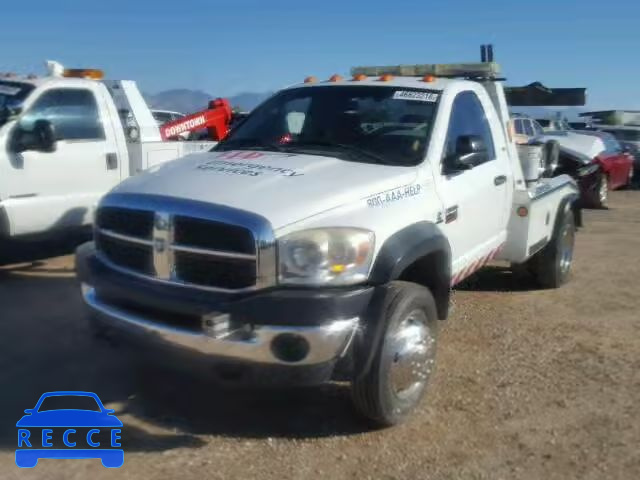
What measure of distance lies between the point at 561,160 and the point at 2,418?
1205 cm

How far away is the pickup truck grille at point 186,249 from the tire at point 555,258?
167 inches

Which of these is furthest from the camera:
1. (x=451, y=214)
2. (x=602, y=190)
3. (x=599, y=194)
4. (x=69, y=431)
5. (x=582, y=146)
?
(x=582, y=146)

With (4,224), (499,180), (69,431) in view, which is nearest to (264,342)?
(69,431)

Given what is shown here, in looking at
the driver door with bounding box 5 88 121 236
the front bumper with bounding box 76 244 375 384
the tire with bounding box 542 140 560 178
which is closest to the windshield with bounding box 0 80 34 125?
the driver door with bounding box 5 88 121 236

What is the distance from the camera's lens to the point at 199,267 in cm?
371

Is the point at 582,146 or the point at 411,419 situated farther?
the point at 582,146

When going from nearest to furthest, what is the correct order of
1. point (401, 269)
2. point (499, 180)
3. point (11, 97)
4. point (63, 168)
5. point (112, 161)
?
point (401, 269)
point (499, 180)
point (11, 97)
point (63, 168)
point (112, 161)

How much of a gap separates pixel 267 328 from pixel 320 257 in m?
0.43

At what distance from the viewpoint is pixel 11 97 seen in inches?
276

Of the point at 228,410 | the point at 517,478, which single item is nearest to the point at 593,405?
the point at 517,478

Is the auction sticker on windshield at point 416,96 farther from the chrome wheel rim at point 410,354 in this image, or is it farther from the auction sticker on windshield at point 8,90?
the auction sticker on windshield at point 8,90

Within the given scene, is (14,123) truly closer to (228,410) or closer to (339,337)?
(228,410)

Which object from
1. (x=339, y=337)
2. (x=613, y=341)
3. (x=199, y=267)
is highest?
(x=199, y=267)

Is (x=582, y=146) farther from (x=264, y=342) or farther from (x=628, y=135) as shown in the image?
(x=264, y=342)
